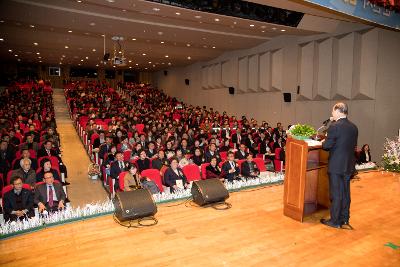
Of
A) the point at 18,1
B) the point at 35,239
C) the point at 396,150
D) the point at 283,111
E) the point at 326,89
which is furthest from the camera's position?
the point at 283,111

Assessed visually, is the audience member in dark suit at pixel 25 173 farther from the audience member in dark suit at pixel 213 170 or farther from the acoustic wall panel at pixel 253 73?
the acoustic wall panel at pixel 253 73

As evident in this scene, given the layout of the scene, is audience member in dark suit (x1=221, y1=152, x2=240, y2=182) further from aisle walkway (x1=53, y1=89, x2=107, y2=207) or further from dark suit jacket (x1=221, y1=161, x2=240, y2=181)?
aisle walkway (x1=53, y1=89, x2=107, y2=207)

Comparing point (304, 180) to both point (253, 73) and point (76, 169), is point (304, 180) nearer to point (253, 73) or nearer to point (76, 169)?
point (76, 169)

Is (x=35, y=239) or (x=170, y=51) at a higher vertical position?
(x=170, y=51)

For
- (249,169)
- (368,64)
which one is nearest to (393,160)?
(249,169)

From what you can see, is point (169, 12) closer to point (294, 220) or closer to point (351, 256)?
point (294, 220)

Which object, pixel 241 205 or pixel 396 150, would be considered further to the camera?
pixel 396 150

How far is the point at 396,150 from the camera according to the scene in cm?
695

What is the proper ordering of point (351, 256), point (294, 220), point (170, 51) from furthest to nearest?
1. point (170, 51)
2. point (294, 220)
3. point (351, 256)

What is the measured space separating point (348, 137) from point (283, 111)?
10.2 meters

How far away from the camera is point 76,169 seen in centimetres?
899

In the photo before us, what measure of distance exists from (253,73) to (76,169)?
995 centimetres

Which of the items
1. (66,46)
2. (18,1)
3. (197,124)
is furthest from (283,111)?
(66,46)

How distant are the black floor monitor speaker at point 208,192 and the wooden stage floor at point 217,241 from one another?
15 cm
